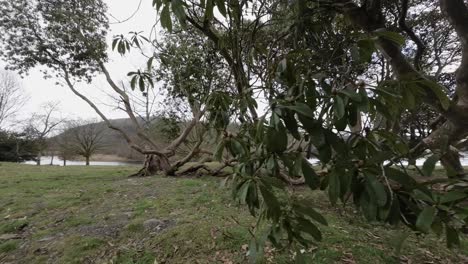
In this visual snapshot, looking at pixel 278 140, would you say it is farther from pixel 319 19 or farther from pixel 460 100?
pixel 460 100

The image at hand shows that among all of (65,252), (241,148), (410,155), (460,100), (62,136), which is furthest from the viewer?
(62,136)

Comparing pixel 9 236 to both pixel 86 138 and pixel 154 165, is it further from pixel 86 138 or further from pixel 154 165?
pixel 86 138

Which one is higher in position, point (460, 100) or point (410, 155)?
point (460, 100)

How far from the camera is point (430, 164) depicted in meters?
0.78

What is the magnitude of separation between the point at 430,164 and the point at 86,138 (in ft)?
77.1

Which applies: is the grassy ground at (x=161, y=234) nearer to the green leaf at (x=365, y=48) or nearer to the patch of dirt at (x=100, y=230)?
the patch of dirt at (x=100, y=230)

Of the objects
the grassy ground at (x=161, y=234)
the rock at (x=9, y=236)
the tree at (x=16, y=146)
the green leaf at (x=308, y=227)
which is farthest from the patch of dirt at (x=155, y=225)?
the tree at (x=16, y=146)

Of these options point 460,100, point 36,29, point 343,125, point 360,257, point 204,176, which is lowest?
point 360,257

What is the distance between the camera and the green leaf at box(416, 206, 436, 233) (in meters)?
0.65

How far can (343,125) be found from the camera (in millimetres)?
744

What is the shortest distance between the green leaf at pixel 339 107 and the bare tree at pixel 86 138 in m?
22.3

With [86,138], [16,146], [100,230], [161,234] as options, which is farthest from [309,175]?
[16,146]

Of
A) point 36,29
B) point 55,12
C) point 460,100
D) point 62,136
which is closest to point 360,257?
point 460,100

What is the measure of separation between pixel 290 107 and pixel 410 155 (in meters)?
0.48
